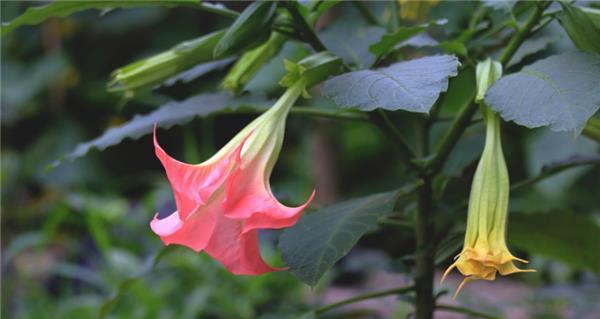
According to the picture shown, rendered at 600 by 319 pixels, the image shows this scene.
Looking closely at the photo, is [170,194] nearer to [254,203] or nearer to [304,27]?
[304,27]

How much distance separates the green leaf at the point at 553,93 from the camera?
1.66ft

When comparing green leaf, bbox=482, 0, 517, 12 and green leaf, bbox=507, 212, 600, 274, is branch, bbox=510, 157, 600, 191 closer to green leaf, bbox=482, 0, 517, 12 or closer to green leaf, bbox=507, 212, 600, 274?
green leaf, bbox=507, 212, 600, 274

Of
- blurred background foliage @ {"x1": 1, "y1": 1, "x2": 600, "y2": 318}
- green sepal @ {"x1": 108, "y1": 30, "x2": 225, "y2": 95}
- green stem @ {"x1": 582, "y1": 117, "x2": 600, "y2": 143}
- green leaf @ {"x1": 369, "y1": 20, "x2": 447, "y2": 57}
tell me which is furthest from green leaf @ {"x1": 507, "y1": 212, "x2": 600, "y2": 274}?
green sepal @ {"x1": 108, "y1": 30, "x2": 225, "y2": 95}

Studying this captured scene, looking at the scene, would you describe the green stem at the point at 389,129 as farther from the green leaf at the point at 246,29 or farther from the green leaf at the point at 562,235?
the green leaf at the point at 562,235

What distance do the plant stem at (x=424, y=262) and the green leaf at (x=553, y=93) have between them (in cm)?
20

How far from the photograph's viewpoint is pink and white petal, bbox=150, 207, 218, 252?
1.84 feet

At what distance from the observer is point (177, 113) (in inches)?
30.7

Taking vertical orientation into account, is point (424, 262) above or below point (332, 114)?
below

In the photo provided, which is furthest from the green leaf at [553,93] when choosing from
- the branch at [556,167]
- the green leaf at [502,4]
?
the branch at [556,167]

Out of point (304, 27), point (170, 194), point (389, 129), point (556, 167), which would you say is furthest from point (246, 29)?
point (170, 194)

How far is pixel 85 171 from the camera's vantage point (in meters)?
2.85

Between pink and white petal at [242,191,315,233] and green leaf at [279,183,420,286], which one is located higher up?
pink and white petal at [242,191,315,233]

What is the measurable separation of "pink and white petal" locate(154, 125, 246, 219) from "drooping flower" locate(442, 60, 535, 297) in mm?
175

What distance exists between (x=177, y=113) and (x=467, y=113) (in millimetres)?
290
